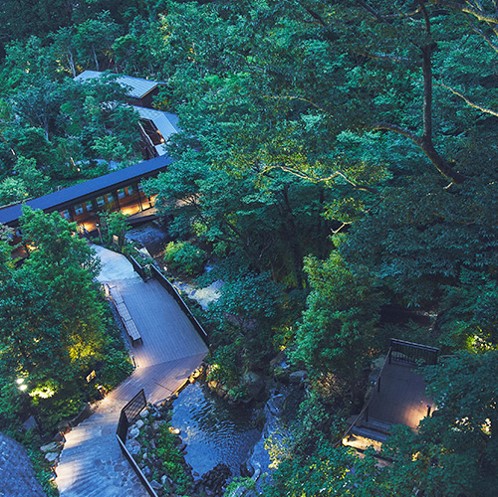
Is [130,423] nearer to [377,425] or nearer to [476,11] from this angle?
[377,425]

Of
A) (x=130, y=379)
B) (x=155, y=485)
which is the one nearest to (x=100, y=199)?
(x=130, y=379)

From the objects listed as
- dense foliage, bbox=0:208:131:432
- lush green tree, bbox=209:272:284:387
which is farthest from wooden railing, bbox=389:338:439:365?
dense foliage, bbox=0:208:131:432

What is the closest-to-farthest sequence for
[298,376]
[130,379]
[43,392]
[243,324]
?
[298,376] < [43,392] < [130,379] < [243,324]

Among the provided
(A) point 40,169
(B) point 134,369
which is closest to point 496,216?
(B) point 134,369

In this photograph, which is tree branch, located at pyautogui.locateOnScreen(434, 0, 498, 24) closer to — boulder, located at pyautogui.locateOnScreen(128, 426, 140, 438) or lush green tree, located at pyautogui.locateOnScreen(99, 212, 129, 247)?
boulder, located at pyautogui.locateOnScreen(128, 426, 140, 438)

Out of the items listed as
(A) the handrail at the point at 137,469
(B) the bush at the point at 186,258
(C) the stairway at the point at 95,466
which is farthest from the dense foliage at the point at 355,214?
(A) the handrail at the point at 137,469

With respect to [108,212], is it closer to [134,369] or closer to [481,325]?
[134,369]

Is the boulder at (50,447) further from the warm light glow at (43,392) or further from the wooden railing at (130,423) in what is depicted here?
the wooden railing at (130,423)
